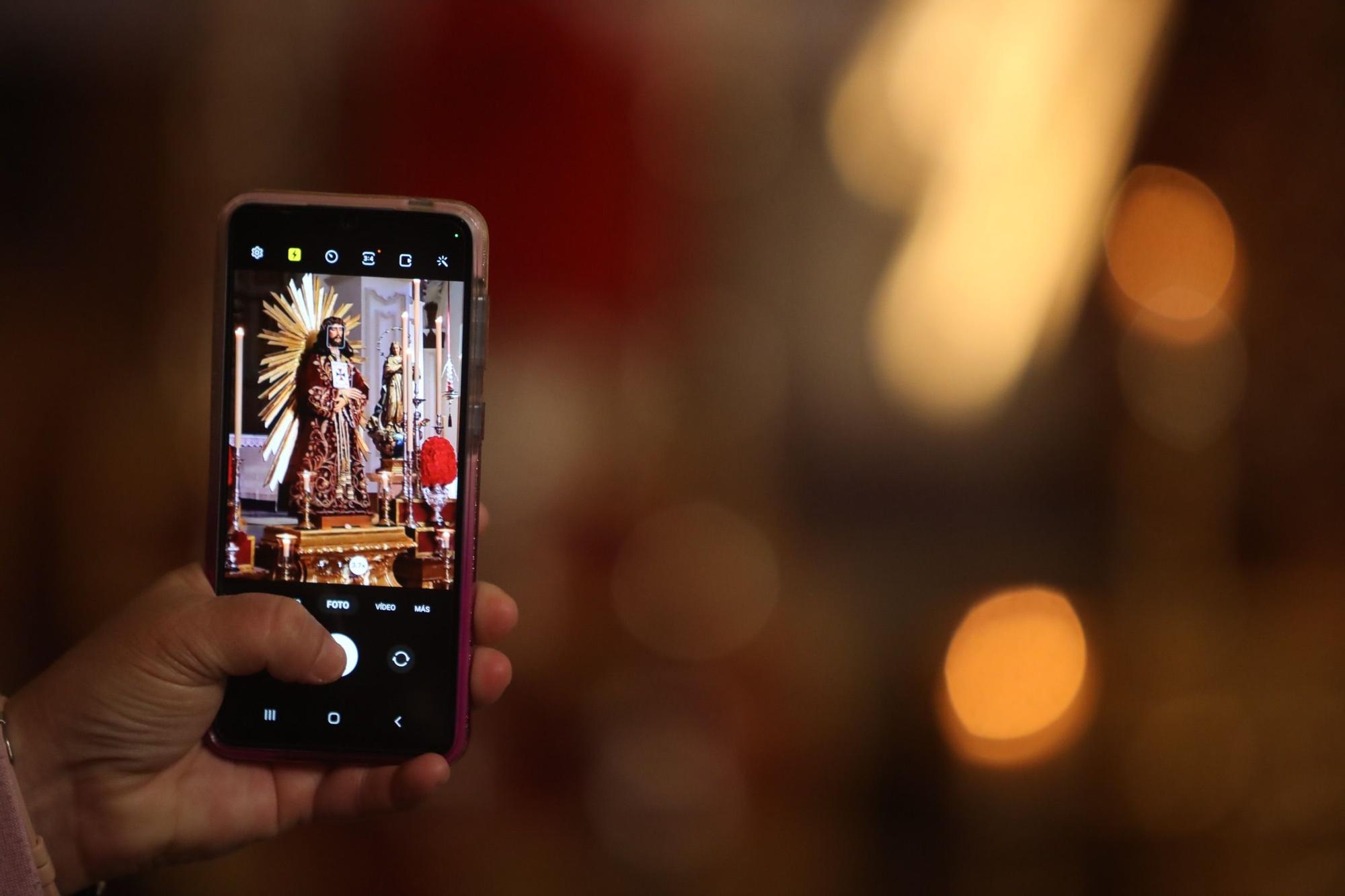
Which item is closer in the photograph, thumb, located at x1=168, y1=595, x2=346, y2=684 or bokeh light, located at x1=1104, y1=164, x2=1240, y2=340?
thumb, located at x1=168, y1=595, x2=346, y2=684

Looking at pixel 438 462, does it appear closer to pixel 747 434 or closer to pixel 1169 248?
pixel 747 434

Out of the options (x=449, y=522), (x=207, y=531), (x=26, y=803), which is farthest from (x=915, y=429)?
(x=26, y=803)

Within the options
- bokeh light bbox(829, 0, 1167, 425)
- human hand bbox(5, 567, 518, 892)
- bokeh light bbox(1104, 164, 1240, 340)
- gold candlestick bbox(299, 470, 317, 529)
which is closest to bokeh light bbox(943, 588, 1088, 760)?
bokeh light bbox(829, 0, 1167, 425)

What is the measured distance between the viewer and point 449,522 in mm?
591

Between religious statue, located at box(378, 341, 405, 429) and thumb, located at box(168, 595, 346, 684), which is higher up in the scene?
religious statue, located at box(378, 341, 405, 429)

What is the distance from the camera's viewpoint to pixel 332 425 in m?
0.58

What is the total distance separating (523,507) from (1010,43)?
0.75 m

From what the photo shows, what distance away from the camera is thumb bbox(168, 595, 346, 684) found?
0.53 metres

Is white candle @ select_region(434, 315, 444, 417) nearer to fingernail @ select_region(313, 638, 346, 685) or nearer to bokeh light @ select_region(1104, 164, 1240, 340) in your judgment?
fingernail @ select_region(313, 638, 346, 685)

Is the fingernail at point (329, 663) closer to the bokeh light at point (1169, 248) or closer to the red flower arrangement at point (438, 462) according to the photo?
the red flower arrangement at point (438, 462)

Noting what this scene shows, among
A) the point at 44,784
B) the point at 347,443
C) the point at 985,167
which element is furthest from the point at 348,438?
the point at 985,167

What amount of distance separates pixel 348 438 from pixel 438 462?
0.06 meters

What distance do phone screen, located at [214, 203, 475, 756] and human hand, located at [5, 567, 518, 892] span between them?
0.03 meters

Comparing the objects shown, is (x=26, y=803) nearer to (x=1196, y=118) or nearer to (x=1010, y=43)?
(x=1010, y=43)
